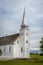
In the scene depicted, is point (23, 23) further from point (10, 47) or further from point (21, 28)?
point (10, 47)

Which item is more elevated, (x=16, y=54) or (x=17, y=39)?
(x=17, y=39)

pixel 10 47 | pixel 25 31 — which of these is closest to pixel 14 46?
pixel 10 47

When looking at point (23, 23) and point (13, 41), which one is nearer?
point (13, 41)

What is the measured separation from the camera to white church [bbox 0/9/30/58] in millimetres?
38594

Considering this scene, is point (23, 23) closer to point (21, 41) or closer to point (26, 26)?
point (26, 26)

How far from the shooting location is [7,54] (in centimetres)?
3875

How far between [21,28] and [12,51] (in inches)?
236

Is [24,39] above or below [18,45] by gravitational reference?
above

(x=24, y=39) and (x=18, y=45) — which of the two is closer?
(x=18, y=45)

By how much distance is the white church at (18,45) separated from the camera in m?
38.6

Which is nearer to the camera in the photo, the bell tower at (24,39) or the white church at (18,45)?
the white church at (18,45)

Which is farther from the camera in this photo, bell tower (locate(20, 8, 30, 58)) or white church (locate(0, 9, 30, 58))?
bell tower (locate(20, 8, 30, 58))

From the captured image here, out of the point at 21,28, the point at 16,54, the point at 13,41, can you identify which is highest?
the point at 21,28

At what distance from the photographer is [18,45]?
39688 mm
